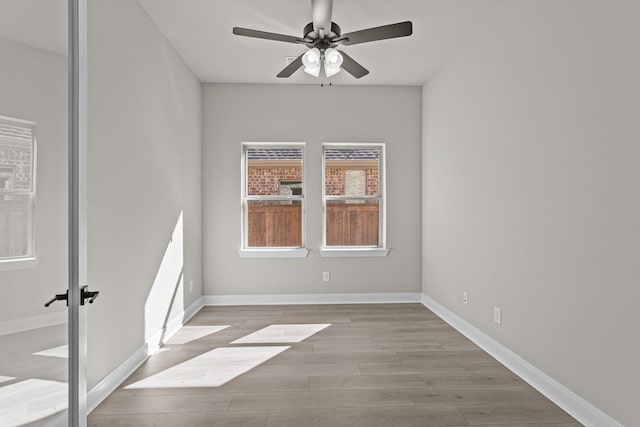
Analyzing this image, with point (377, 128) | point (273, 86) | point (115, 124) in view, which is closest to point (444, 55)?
point (377, 128)

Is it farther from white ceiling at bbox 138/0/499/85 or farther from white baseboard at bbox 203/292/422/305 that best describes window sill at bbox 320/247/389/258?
white ceiling at bbox 138/0/499/85

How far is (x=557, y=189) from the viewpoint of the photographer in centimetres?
228

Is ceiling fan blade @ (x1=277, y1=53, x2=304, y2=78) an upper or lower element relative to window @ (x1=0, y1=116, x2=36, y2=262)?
upper

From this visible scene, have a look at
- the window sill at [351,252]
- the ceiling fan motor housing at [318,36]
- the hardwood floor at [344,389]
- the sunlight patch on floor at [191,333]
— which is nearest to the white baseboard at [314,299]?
the window sill at [351,252]

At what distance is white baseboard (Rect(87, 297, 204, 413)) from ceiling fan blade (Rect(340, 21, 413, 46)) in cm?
282

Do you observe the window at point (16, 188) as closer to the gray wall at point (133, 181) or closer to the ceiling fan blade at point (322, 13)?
the gray wall at point (133, 181)

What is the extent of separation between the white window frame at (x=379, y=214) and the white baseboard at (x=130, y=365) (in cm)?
190

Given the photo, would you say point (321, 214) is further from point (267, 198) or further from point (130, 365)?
point (130, 365)

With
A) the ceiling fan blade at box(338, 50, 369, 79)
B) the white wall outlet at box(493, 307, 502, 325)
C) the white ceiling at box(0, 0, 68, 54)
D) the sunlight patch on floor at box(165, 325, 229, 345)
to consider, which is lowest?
the sunlight patch on floor at box(165, 325, 229, 345)

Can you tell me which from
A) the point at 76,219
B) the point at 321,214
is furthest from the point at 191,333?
the point at 76,219

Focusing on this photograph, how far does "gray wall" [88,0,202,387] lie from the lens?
7.59ft

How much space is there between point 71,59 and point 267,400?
2.06m

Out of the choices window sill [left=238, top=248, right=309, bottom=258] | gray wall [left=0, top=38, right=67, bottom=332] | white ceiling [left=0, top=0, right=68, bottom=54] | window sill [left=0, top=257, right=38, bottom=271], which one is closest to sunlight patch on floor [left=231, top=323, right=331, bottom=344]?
window sill [left=238, top=248, right=309, bottom=258]

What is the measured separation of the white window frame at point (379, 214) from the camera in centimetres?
477
